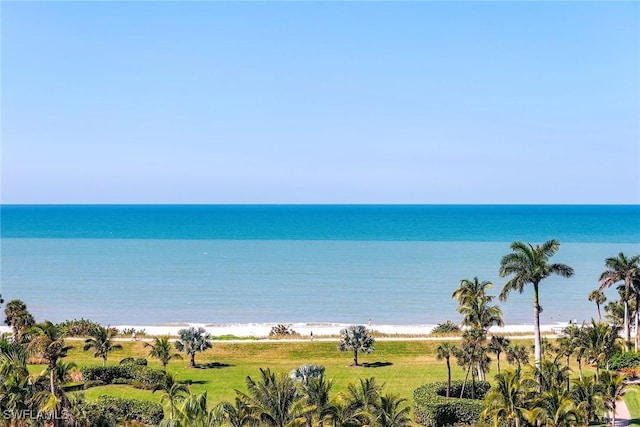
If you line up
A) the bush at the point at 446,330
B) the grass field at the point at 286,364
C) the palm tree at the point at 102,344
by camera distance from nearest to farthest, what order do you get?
the grass field at the point at 286,364, the palm tree at the point at 102,344, the bush at the point at 446,330

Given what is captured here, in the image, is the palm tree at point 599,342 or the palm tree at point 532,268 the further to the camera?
the palm tree at point 532,268

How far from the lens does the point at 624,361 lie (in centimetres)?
4866

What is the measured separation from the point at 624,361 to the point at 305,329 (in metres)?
35.0

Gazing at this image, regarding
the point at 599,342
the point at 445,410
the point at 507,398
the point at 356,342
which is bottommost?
the point at 445,410

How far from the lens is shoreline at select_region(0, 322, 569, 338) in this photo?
219 ft

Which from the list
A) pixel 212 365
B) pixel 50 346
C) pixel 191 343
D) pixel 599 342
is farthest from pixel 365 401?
pixel 212 365

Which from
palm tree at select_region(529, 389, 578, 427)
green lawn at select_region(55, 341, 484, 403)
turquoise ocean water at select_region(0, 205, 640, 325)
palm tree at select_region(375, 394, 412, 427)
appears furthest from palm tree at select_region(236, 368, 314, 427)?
turquoise ocean water at select_region(0, 205, 640, 325)

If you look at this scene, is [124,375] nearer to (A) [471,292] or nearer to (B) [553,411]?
(A) [471,292]

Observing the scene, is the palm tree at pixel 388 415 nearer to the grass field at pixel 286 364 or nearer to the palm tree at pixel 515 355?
the grass field at pixel 286 364

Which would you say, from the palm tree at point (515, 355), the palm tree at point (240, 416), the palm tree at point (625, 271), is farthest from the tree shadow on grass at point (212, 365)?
the palm tree at point (625, 271)

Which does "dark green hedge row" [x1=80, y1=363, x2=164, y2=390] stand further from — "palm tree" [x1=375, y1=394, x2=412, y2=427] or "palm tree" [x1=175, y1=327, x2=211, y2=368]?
"palm tree" [x1=375, y1=394, x2=412, y2=427]

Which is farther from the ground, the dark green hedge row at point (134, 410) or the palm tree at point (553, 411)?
the palm tree at point (553, 411)

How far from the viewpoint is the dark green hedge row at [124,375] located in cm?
4719

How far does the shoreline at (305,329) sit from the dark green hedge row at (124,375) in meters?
17.6
